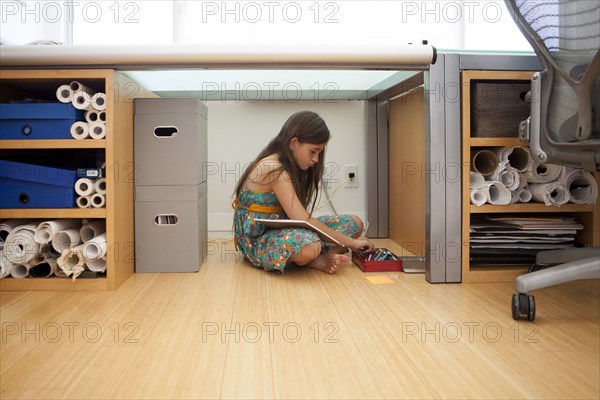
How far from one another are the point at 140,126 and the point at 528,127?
1.17 m

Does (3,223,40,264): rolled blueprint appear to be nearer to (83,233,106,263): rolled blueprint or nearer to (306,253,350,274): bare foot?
(83,233,106,263): rolled blueprint

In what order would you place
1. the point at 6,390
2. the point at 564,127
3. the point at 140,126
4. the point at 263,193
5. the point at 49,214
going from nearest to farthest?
the point at 6,390 → the point at 564,127 → the point at 49,214 → the point at 140,126 → the point at 263,193

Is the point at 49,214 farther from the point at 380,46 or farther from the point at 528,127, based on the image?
the point at 528,127

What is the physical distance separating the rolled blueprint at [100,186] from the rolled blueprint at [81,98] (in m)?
0.21

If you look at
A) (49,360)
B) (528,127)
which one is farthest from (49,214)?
(528,127)

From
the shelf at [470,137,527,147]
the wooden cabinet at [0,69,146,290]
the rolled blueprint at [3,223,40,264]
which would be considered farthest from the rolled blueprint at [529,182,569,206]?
the rolled blueprint at [3,223,40,264]

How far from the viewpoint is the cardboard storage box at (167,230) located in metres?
1.67

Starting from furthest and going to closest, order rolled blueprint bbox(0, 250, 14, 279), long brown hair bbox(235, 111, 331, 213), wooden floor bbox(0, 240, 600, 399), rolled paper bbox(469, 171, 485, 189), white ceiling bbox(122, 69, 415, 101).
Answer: white ceiling bbox(122, 69, 415, 101) → long brown hair bbox(235, 111, 331, 213) → rolled paper bbox(469, 171, 485, 189) → rolled blueprint bbox(0, 250, 14, 279) → wooden floor bbox(0, 240, 600, 399)

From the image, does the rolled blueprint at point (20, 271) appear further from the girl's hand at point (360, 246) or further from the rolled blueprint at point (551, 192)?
the rolled blueprint at point (551, 192)

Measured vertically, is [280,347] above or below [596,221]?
below

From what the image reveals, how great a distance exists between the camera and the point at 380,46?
1.43m

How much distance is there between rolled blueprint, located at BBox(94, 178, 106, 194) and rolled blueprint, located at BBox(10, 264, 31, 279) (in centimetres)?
29

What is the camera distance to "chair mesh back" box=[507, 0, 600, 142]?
109cm

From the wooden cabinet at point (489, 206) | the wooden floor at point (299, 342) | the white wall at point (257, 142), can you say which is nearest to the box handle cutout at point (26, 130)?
the wooden floor at point (299, 342)
